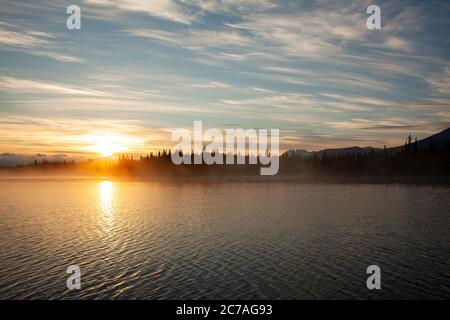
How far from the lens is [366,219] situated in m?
60.5

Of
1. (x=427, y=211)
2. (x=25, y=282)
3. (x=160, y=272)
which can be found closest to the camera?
(x=25, y=282)

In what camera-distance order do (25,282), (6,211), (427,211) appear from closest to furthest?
(25,282) < (427,211) < (6,211)

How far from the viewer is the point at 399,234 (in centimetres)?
4716

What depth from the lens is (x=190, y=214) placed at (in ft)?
228

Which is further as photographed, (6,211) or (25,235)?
(6,211)

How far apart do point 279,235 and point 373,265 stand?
15.4m

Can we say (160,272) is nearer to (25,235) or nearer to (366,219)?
(25,235)
